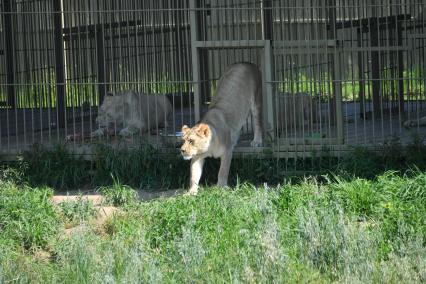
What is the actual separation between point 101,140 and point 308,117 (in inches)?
92.3

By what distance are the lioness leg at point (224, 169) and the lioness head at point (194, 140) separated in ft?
1.28

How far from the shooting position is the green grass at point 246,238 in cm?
750

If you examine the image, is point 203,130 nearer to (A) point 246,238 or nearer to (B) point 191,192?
(B) point 191,192

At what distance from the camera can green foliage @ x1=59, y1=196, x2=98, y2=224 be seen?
9625mm

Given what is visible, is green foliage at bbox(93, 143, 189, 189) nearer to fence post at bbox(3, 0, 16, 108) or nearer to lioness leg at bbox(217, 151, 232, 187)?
lioness leg at bbox(217, 151, 232, 187)

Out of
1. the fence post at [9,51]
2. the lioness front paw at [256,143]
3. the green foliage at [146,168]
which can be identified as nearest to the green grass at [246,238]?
the green foliage at [146,168]

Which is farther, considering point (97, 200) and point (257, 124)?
point (257, 124)

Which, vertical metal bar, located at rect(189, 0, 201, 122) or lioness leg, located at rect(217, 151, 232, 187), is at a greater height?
vertical metal bar, located at rect(189, 0, 201, 122)

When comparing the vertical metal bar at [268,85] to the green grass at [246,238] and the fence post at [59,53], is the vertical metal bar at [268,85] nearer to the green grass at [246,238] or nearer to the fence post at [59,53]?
the green grass at [246,238]

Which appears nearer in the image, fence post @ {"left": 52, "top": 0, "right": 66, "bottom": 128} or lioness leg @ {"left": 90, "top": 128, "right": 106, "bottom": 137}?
lioness leg @ {"left": 90, "top": 128, "right": 106, "bottom": 137}

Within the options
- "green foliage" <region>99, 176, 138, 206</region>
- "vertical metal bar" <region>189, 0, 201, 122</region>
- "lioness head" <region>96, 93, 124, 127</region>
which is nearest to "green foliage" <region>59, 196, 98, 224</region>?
"green foliage" <region>99, 176, 138, 206</region>

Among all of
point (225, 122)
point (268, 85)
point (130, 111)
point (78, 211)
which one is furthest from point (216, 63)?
point (78, 211)

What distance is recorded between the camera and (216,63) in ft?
46.0

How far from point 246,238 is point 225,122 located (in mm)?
2965
